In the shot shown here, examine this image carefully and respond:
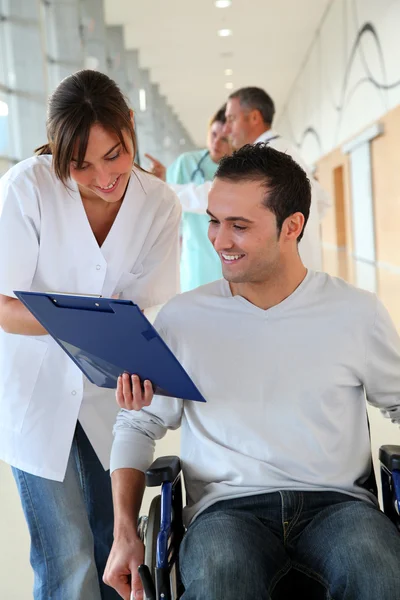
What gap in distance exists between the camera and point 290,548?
1484mm

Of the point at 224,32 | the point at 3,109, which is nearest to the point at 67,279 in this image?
the point at 3,109

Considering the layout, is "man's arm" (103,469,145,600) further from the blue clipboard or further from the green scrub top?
the green scrub top

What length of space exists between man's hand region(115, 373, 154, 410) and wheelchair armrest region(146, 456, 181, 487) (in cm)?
13

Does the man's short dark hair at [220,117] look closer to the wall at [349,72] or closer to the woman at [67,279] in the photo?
the woman at [67,279]

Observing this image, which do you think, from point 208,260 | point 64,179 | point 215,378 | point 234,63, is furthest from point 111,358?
point 234,63

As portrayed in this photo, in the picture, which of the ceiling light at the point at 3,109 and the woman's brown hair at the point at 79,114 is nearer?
the woman's brown hair at the point at 79,114

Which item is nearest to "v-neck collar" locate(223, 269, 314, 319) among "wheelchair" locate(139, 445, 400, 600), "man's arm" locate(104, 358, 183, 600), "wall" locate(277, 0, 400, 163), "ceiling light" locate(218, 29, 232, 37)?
"man's arm" locate(104, 358, 183, 600)

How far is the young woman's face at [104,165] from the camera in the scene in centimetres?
169

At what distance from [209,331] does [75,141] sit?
20.6 inches

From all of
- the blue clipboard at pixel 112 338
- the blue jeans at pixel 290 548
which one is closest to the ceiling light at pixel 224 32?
the blue clipboard at pixel 112 338

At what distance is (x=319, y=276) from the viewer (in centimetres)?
172

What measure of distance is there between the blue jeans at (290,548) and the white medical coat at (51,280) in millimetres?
487

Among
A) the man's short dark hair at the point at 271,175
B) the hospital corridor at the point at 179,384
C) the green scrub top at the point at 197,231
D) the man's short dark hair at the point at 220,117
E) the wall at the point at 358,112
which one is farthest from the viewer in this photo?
the wall at the point at 358,112

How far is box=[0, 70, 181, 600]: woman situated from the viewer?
171cm
